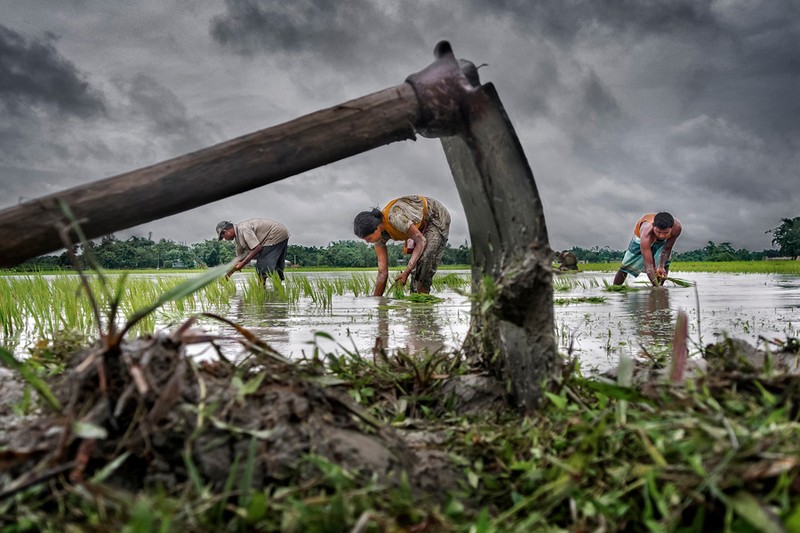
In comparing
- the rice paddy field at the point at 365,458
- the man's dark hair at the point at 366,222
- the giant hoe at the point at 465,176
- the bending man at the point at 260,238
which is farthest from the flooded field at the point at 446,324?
the bending man at the point at 260,238

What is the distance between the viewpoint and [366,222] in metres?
9.75

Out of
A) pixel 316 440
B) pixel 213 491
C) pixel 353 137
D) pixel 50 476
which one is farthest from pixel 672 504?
pixel 353 137

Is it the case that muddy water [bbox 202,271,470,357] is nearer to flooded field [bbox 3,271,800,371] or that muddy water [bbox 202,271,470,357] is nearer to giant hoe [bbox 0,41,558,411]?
flooded field [bbox 3,271,800,371]

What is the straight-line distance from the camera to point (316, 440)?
126cm

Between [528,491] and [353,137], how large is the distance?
3.95ft

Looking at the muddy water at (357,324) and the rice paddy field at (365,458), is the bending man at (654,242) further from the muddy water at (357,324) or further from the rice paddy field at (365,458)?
the rice paddy field at (365,458)

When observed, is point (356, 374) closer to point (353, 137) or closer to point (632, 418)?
point (353, 137)

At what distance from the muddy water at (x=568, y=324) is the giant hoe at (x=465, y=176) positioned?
92cm

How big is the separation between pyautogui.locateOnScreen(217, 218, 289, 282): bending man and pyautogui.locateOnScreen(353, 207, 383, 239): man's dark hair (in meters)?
3.79

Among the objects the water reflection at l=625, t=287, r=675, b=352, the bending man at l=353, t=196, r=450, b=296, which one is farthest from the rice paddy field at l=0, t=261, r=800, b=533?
the bending man at l=353, t=196, r=450, b=296

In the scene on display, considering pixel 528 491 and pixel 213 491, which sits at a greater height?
pixel 213 491

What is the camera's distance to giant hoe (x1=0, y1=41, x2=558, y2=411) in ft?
5.70

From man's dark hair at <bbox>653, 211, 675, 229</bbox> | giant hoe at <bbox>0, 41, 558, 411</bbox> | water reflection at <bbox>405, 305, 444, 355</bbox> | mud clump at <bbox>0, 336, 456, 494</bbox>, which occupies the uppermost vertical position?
man's dark hair at <bbox>653, 211, 675, 229</bbox>

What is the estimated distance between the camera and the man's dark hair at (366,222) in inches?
384
